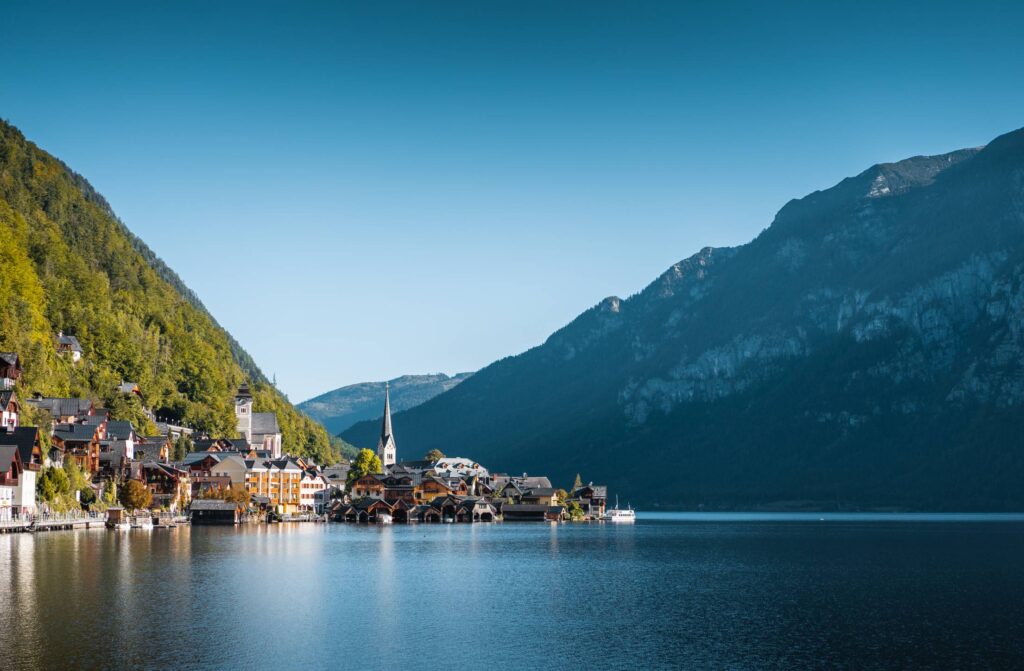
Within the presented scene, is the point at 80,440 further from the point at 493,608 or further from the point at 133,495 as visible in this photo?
the point at 493,608

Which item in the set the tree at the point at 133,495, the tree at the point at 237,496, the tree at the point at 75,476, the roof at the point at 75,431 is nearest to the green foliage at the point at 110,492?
the tree at the point at 133,495

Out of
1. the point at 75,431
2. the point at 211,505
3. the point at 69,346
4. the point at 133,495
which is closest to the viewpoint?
the point at 75,431

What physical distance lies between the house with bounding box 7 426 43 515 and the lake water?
12.3 metres

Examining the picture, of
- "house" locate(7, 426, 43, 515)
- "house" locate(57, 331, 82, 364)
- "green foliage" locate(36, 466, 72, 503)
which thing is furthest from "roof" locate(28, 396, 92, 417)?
"house" locate(57, 331, 82, 364)

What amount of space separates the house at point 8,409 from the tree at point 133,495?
2461 centimetres

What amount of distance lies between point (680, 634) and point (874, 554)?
63.9 meters

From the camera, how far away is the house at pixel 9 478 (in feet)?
369

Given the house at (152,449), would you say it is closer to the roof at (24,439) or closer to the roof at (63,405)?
the roof at (63,405)

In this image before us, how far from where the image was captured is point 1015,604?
6400cm

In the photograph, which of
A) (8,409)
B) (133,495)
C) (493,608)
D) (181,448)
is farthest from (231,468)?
(493,608)

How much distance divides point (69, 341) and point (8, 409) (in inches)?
2491

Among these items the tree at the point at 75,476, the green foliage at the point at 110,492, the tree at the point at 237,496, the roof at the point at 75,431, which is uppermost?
the roof at the point at 75,431

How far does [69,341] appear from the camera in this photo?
614ft

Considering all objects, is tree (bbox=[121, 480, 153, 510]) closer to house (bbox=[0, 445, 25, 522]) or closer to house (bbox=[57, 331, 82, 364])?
house (bbox=[0, 445, 25, 522])
